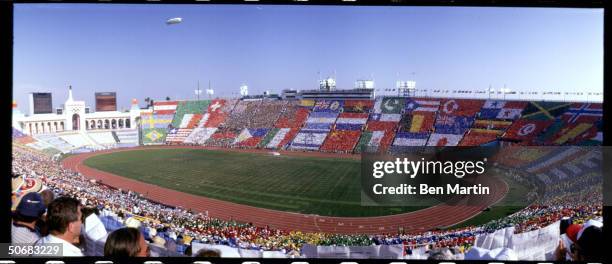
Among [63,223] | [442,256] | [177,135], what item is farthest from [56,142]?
[442,256]

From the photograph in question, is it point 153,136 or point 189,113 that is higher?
point 189,113

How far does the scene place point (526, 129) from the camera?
20828mm

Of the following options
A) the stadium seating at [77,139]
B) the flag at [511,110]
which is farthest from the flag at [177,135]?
the flag at [511,110]

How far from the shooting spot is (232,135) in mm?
26094

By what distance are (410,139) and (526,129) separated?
6313mm

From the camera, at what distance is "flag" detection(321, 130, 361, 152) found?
23953mm

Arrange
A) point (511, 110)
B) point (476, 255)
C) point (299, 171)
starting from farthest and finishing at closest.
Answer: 1. point (511, 110)
2. point (299, 171)
3. point (476, 255)

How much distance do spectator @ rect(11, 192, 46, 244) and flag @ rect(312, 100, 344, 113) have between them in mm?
24756

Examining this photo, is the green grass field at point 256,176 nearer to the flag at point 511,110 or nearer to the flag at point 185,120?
the flag at point 185,120

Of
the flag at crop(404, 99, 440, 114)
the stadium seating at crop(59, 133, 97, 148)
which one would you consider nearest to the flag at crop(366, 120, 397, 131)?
the flag at crop(404, 99, 440, 114)

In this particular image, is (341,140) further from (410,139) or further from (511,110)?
(511,110)

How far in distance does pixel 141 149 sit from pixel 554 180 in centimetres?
2360

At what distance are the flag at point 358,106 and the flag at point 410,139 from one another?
475 cm

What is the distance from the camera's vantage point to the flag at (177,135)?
26.2 m
